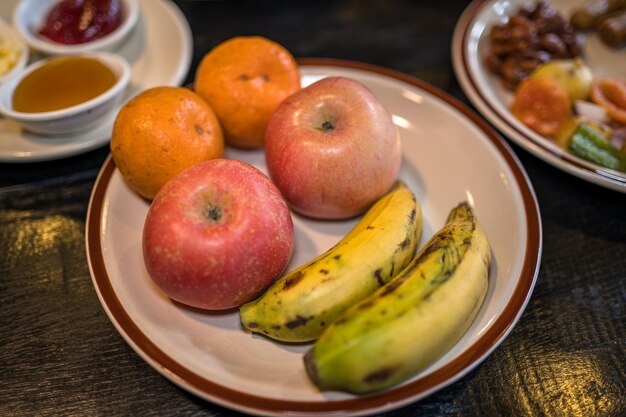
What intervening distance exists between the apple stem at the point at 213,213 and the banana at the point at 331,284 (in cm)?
20

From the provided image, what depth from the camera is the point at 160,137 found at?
1.27m

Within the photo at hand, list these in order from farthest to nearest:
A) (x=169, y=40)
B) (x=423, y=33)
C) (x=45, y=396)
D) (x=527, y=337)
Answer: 1. (x=423, y=33)
2. (x=169, y=40)
3. (x=527, y=337)
4. (x=45, y=396)

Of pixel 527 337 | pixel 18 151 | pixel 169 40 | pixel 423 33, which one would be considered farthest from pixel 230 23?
pixel 527 337

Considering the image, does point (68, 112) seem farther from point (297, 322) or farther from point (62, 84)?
point (297, 322)

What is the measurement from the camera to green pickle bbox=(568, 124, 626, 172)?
1515 millimetres

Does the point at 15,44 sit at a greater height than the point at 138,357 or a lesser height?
greater

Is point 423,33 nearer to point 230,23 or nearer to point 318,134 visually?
point 230,23

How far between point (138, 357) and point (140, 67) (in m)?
1.15

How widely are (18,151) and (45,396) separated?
Answer: 2.60ft

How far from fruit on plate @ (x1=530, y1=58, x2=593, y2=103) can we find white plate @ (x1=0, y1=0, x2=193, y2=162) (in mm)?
1301

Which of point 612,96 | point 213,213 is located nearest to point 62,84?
point 213,213

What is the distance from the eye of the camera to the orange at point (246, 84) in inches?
56.4

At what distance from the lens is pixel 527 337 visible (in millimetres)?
1264

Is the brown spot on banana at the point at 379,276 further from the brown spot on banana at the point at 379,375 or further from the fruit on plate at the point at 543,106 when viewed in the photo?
the fruit on plate at the point at 543,106
